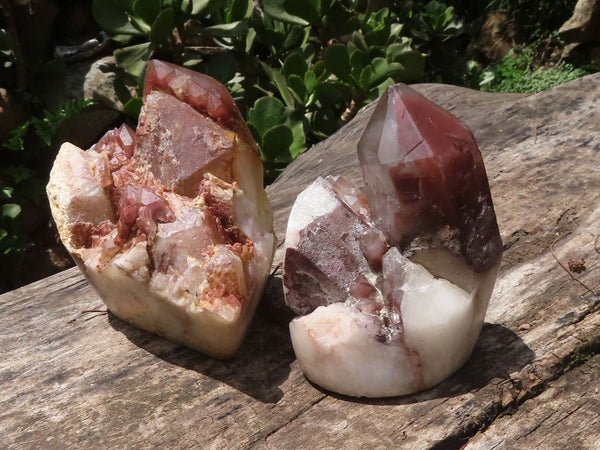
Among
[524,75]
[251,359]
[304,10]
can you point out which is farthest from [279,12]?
[251,359]

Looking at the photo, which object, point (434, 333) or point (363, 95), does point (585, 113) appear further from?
point (434, 333)

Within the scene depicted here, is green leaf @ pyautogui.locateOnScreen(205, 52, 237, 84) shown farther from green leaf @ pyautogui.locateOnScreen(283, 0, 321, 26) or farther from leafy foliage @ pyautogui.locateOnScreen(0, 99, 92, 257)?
leafy foliage @ pyautogui.locateOnScreen(0, 99, 92, 257)

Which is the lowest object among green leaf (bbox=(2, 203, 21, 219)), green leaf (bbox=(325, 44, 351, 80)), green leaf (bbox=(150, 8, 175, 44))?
green leaf (bbox=(2, 203, 21, 219))

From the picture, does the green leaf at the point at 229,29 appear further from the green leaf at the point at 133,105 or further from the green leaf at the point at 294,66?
the green leaf at the point at 133,105

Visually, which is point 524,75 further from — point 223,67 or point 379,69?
point 223,67

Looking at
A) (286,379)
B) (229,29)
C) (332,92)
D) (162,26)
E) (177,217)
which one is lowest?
(286,379)

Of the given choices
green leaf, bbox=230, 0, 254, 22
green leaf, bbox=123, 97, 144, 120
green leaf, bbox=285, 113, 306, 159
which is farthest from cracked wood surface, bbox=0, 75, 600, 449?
green leaf, bbox=230, 0, 254, 22

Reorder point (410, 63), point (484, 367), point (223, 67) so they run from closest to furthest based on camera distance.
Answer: point (484, 367)
point (223, 67)
point (410, 63)

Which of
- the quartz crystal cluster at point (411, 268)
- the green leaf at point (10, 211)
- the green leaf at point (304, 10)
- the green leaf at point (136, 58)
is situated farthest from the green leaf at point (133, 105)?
the quartz crystal cluster at point (411, 268)
